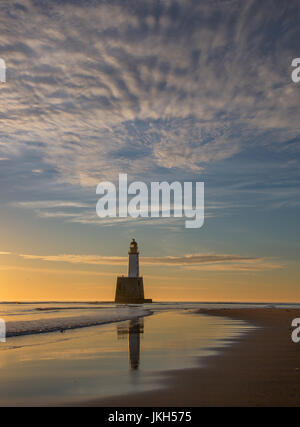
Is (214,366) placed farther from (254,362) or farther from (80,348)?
(80,348)

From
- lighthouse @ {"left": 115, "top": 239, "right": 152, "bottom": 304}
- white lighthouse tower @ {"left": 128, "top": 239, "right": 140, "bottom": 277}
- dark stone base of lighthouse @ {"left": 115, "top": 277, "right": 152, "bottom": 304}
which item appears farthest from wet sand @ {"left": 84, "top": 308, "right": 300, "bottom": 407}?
dark stone base of lighthouse @ {"left": 115, "top": 277, "right": 152, "bottom": 304}

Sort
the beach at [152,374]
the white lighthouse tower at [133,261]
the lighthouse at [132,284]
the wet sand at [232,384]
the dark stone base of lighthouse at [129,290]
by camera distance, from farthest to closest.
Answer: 1. the dark stone base of lighthouse at [129,290]
2. the lighthouse at [132,284]
3. the white lighthouse tower at [133,261]
4. the beach at [152,374]
5. the wet sand at [232,384]

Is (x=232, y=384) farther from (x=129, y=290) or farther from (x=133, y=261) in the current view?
(x=129, y=290)

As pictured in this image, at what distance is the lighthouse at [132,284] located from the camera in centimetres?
9994

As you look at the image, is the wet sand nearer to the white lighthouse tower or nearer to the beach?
the beach

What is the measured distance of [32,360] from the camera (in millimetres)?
12586

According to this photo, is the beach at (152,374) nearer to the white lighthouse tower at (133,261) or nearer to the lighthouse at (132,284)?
the white lighthouse tower at (133,261)

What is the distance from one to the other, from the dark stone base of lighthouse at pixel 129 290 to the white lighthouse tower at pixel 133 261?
165cm

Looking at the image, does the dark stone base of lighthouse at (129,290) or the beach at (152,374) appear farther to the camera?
the dark stone base of lighthouse at (129,290)

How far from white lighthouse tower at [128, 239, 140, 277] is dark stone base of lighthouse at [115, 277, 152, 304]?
5.43 feet

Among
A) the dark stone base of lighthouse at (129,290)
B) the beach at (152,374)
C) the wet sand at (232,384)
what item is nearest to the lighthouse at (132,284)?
the dark stone base of lighthouse at (129,290)

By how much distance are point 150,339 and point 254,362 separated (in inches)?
291

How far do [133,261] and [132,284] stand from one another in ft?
22.5
